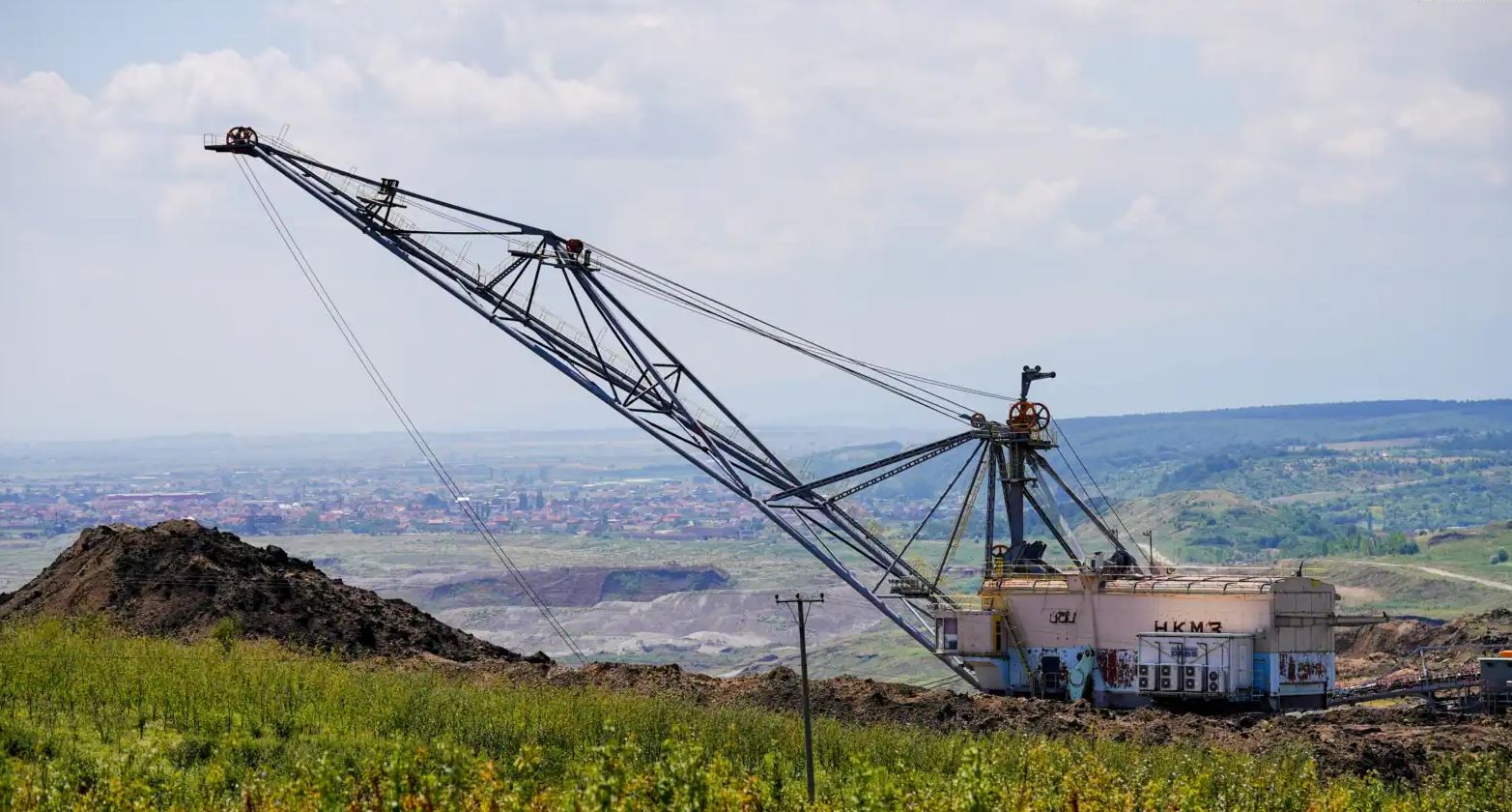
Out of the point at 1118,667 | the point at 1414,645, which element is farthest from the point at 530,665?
the point at 1414,645

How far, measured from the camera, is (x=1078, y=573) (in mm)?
48500

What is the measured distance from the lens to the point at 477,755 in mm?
36125

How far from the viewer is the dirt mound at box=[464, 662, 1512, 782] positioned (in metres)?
40.5

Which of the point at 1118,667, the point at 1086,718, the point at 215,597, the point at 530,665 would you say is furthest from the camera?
the point at 215,597

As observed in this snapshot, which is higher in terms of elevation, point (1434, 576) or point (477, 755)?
point (477, 755)

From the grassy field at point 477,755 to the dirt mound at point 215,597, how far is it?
332 centimetres

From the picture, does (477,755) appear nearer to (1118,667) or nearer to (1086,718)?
(1086,718)

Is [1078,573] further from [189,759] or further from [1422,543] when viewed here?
[1422,543]

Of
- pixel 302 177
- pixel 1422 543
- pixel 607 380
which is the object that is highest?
pixel 302 177

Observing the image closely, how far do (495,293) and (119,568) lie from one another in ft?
41.2

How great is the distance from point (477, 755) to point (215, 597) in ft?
53.0

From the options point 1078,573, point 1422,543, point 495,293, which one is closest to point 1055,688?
point 1078,573

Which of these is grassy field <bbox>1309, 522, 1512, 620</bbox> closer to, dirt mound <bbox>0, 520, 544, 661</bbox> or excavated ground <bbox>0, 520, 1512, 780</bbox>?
excavated ground <bbox>0, 520, 1512, 780</bbox>

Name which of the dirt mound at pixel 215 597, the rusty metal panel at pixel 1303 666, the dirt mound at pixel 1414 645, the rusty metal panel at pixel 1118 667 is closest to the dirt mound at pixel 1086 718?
the rusty metal panel at pixel 1303 666
